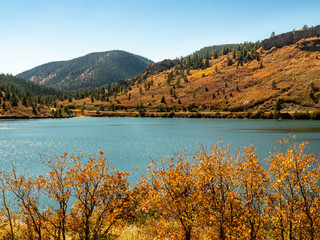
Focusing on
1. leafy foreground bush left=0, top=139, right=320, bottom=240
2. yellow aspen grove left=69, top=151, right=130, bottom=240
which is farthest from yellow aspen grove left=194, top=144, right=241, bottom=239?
yellow aspen grove left=69, top=151, right=130, bottom=240

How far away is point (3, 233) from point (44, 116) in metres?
203

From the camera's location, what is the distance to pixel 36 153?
50719 mm

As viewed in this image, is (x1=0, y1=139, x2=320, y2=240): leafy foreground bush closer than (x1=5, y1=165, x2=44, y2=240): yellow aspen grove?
Yes

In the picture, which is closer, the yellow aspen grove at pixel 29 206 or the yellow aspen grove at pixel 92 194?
the yellow aspen grove at pixel 29 206

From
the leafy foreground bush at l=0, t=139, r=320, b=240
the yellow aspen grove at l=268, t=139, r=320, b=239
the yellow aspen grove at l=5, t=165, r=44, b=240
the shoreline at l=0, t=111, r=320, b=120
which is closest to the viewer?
the yellow aspen grove at l=268, t=139, r=320, b=239

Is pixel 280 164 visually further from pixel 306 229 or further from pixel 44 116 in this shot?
pixel 44 116

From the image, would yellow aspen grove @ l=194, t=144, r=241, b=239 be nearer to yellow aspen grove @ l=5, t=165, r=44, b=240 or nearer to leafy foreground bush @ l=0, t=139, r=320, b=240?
leafy foreground bush @ l=0, t=139, r=320, b=240

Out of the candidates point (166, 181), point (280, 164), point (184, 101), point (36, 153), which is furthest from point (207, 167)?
point (184, 101)

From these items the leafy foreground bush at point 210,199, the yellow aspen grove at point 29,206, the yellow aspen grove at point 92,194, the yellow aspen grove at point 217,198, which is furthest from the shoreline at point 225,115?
the yellow aspen grove at point 29,206

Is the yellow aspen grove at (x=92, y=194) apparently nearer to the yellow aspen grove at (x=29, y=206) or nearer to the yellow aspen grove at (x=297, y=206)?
the yellow aspen grove at (x=29, y=206)

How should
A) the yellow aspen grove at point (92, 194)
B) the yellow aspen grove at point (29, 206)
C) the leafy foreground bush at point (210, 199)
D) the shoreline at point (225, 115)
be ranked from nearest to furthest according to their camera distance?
the leafy foreground bush at point (210, 199) → the yellow aspen grove at point (29, 206) → the yellow aspen grove at point (92, 194) → the shoreline at point (225, 115)

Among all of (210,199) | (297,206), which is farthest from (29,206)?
(297,206)

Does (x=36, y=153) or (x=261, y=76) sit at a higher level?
(x=261, y=76)

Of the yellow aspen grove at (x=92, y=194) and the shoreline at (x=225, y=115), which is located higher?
the yellow aspen grove at (x=92, y=194)
